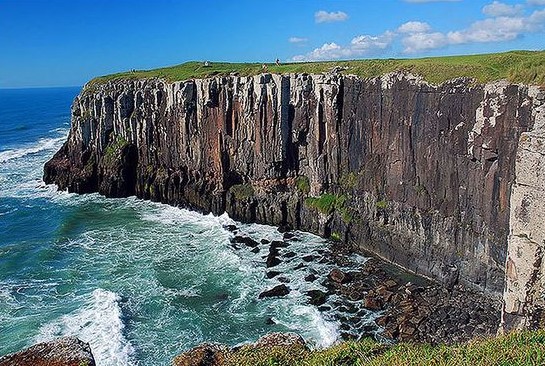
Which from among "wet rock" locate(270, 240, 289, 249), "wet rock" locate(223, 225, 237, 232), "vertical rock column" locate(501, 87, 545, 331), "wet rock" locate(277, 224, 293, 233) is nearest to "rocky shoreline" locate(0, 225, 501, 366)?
"wet rock" locate(270, 240, 289, 249)

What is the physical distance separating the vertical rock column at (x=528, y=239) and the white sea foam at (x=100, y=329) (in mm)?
19101

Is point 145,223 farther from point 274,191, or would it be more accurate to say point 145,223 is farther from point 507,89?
point 507,89

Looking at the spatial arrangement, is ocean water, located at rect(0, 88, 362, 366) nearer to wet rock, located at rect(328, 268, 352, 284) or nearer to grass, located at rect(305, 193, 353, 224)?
wet rock, located at rect(328, 268, 352, 284)

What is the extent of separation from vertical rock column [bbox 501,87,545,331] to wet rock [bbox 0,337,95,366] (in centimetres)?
1615

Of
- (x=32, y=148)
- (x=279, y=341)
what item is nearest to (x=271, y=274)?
(x=279, y=341)

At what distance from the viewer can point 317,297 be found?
34.0 metres

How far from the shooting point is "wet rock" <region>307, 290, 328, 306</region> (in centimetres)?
3344

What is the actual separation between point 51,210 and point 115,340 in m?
32.5

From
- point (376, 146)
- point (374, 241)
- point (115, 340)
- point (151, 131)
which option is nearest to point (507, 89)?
point (376, 146)

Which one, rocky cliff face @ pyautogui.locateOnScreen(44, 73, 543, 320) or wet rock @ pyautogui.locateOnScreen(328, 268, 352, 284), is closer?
rocky cliff face @ pyautogui.locateOnScreen(44, 73, 543, 320)

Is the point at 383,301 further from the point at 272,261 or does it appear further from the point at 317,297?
the point at 272,261

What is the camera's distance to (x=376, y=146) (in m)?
44.4

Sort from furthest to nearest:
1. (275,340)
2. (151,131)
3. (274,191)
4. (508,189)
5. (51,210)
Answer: (151,131) → (51,210) → (274,191) → (508,189) → (275,340)

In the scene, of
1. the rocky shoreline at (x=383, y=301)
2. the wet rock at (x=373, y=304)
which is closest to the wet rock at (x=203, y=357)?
the rocky shoreline at (x=383, y=301)
